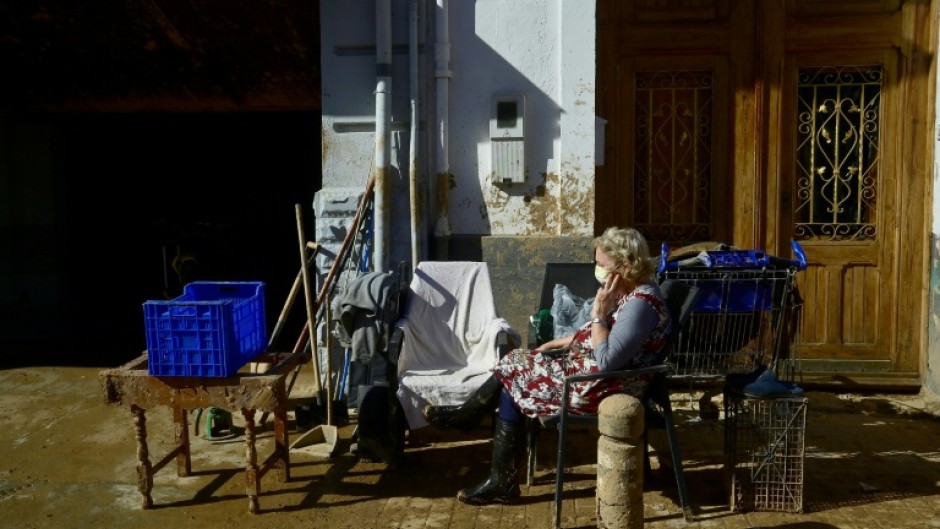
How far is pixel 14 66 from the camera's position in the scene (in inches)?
290

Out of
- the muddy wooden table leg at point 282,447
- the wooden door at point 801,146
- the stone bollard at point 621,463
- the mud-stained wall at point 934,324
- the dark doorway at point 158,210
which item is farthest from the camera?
the dark doorway at point 158,210

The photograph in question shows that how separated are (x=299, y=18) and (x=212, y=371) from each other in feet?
10.6

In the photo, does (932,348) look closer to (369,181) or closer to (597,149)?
(597,149)

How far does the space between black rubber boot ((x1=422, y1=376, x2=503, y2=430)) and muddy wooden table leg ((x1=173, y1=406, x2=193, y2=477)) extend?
138 cm

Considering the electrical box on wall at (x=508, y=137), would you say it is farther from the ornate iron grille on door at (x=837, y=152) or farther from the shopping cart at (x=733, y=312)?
the ornate iron grille on door at (x=837, y=152)

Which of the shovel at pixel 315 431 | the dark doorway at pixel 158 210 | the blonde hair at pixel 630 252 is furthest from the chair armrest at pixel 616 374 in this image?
the dark doorway at pixel 158 210

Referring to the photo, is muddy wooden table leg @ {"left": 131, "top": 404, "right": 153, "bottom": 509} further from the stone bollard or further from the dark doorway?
the dark doorway

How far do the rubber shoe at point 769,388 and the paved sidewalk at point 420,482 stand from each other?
0.60 metres

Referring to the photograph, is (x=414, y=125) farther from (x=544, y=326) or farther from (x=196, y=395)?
(x=196, y=395)

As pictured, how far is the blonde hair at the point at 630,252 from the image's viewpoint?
4.16 m

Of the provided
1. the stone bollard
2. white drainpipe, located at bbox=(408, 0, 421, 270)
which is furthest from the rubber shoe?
white drainpipe, located at bbox=(408, 0, 421, 270)

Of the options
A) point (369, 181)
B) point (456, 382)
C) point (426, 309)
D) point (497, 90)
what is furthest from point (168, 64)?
point (456, 382)

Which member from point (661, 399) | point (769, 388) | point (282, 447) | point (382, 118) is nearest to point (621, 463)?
point (661, 399)

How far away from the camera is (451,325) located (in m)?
5.41
